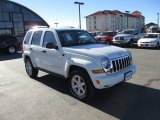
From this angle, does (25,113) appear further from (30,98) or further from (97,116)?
(97,116)

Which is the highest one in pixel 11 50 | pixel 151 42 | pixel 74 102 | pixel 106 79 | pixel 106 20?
pixel 106 20

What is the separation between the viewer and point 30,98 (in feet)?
19.6

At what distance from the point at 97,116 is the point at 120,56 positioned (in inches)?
69.3

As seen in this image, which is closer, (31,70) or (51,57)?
(51,57)

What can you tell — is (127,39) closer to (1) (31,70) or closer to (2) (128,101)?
(1) (31,70)

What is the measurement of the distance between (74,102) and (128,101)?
1.35 metres

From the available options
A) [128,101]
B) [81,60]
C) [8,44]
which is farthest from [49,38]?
[8,44]

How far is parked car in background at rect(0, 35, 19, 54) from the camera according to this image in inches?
729

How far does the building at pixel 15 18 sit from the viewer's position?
1296 inches

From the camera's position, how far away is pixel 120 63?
18.3ft

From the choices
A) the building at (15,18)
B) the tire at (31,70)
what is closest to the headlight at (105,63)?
the tire at (31,70)

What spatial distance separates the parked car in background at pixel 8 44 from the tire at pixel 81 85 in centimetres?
1418

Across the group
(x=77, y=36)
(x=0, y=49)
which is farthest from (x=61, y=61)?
(x=0, y=49)

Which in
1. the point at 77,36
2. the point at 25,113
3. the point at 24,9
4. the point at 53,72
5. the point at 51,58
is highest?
the point at 24,9
